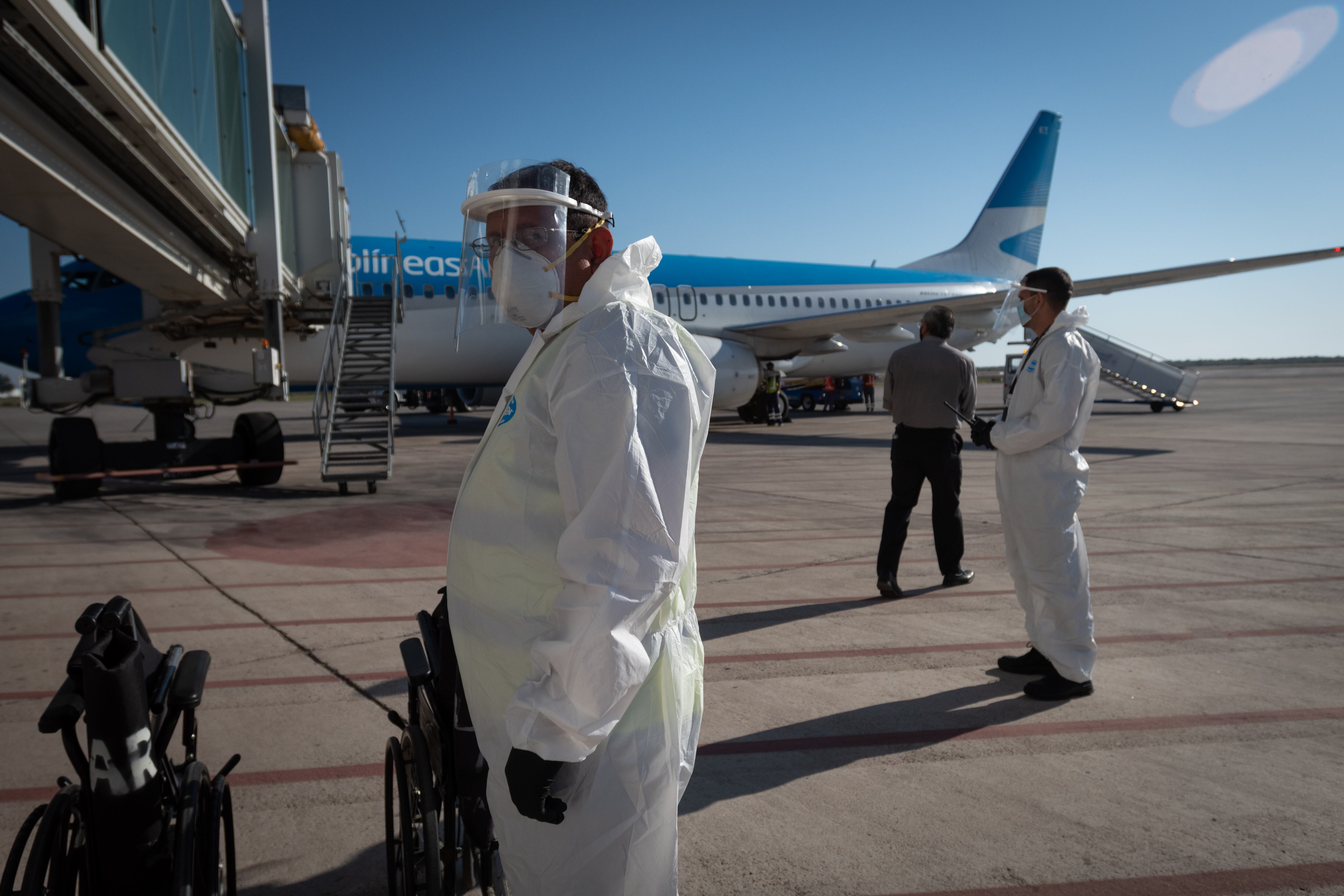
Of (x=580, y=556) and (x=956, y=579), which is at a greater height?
(x=580, y=556)

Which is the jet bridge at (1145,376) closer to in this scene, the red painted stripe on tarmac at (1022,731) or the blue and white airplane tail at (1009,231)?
the blue and white airplane tail at (1009,231)

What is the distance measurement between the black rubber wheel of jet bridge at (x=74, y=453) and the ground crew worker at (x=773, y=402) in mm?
13950

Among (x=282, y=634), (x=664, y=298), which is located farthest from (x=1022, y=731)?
(x=664, y=298)

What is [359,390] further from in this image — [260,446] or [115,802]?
[115,802]

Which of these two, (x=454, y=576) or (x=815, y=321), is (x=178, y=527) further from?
(x=815, y=321)

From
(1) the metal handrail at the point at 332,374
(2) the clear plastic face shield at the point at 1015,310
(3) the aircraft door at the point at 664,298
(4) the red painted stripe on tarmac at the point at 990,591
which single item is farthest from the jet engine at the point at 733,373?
(2) the clear plastic face shield at the point at 1015,310

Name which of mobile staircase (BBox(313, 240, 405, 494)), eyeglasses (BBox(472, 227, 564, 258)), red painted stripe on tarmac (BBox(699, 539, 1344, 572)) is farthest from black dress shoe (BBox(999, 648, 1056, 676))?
mobile staircase (BBox(313, 240, 405, 494))

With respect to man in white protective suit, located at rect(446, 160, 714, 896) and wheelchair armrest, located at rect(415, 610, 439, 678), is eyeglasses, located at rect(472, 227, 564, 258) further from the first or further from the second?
wheelchair armrest, located at rect(415, 610, 439, 678)

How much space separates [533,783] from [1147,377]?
26.9 m

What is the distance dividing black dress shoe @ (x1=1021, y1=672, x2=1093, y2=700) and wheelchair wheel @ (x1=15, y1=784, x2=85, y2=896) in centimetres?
354

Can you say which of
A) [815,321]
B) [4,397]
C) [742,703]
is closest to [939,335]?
[742,703]

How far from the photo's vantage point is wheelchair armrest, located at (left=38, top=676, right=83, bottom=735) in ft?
5.20

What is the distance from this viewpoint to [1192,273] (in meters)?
16.3

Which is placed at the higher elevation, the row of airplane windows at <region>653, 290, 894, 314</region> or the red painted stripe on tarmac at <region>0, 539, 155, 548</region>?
the row of airplane windows at <region>653, 290, 894, 314</region>
